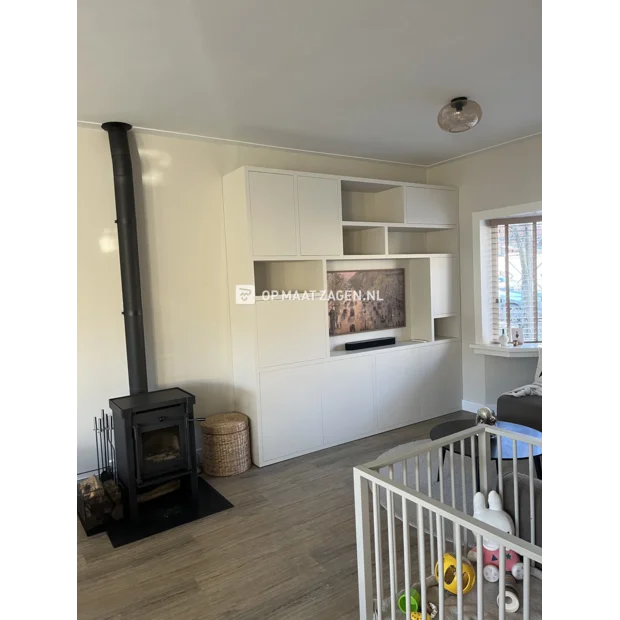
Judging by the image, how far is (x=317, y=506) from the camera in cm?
315

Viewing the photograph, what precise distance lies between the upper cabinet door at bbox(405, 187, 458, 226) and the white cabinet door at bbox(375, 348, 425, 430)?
129cm

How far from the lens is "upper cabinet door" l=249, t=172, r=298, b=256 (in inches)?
147

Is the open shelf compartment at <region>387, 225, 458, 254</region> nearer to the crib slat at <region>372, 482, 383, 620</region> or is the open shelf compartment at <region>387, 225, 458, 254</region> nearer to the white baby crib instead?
the white baby crib

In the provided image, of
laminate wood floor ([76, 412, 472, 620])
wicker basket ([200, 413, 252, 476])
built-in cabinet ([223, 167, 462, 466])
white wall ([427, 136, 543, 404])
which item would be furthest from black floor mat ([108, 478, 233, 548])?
white wall ([427, 136, 543, 404])

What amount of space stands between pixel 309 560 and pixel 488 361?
2981mm

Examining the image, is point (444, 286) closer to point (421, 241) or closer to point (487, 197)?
point (421, 241)

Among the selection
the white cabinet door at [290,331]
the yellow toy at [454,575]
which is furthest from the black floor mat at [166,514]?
the yellow toy at [454,575]

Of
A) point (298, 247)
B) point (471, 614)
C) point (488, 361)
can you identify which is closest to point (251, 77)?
point (298, 247)

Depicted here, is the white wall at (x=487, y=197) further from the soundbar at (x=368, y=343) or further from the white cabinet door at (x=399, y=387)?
the soundbar at (x=368, y=343)

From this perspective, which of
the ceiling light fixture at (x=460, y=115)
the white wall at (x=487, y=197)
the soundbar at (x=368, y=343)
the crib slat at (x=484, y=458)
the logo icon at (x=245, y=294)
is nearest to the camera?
the crib slat at (x=484, y=458)

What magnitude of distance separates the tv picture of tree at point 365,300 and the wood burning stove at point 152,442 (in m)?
1.69

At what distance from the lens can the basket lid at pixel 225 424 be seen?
3674 millimetres

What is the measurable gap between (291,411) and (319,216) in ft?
5.28
